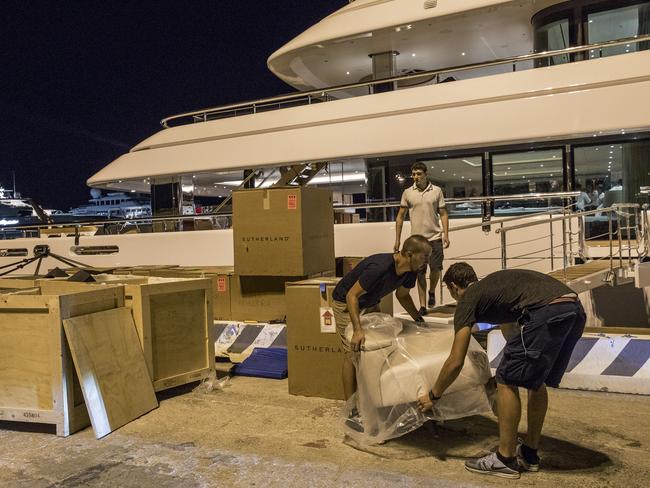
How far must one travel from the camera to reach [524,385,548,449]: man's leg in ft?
10.9

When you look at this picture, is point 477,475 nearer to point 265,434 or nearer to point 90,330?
point 265,434

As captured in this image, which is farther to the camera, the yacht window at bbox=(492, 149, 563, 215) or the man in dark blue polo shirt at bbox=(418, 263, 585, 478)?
the yacht window at bbox=(492, 149, 563, 215)

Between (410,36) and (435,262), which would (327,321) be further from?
(410,36)

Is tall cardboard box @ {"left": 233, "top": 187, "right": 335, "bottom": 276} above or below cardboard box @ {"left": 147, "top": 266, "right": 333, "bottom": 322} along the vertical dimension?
above

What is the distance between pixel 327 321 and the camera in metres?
4.98

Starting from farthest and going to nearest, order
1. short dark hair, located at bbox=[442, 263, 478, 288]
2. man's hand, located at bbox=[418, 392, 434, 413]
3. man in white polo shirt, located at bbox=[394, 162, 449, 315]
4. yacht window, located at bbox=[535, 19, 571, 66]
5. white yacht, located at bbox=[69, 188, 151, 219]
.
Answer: white yacht, located at bbox=[69, 188, 151, 219], yacht window, located at bbox=[535, 19, 571, 66], man in white polo shirt, located at bbox=[394, 162, 449, 315], short dark hair, located at bbox=[442, 263, 478, 288], man's hand, located at bbox=[418, 392, 434, 413]

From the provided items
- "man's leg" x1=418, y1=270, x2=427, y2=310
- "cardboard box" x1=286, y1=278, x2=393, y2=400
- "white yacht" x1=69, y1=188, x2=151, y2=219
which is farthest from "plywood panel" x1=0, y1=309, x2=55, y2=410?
"white yacht" x1=69, y1=188, x2=151, y2=219

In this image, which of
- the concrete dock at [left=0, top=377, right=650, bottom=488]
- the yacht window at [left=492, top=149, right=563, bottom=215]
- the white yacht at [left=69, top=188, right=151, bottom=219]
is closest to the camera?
the concrete dock at [left=0, top=377, right=650, bottom=488]

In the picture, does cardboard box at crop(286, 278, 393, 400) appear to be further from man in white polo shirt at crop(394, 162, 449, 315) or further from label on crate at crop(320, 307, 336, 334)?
man in white polo shirt at crop(394, 162, 449, 315)

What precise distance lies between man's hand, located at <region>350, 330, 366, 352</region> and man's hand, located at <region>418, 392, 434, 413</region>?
22.8 inches

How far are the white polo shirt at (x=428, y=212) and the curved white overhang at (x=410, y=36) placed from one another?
401 centimetres

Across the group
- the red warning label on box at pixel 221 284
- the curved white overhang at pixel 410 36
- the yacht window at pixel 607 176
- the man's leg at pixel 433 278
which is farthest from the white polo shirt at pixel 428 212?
the curved white overhang at pixel 410 36

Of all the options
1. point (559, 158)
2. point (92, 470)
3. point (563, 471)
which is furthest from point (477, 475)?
point (559, 158)

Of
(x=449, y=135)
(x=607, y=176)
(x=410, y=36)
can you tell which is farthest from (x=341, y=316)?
(x=410, y=36)
